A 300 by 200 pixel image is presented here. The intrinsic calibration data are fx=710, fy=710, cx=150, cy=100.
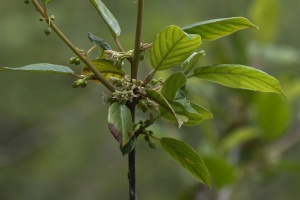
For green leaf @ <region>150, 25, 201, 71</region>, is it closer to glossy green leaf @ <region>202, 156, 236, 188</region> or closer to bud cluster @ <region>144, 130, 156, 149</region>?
bud cluster @ <region>144, 130, 156, 149</region>

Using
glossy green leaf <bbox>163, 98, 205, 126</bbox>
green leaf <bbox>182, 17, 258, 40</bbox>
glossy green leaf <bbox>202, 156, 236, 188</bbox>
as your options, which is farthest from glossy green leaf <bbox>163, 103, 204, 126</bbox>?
glossy green leaf <bbox>202, 156, 236, 188</bbox>

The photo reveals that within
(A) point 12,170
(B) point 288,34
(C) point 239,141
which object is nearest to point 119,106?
(C) point 239,141

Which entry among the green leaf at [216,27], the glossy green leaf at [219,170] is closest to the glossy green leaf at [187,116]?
the green leaf at [216,27]

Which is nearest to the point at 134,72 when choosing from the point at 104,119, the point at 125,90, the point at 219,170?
the point at 125,90

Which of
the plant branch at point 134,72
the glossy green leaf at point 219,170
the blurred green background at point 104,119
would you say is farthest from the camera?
the blurred green background at point 104,119

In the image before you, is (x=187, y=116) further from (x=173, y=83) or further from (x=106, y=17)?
(x=106, y=17)

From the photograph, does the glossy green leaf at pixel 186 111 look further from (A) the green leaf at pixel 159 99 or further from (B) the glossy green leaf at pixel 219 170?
(B) the glossy green leaf at pixel 219 170
